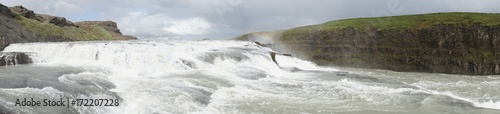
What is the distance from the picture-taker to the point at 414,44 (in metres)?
40.9

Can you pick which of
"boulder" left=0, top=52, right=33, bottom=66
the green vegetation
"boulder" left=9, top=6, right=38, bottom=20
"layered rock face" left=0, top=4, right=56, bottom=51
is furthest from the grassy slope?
"boulder" left=9, top=6, right=38, bottom=20

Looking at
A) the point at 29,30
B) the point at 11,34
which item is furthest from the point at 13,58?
the point at 29,30

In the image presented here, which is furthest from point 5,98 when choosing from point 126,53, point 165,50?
point 165,50

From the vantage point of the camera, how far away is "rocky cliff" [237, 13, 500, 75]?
37688 millimetres

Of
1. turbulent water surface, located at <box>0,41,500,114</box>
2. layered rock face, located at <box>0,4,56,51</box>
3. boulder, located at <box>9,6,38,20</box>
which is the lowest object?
turbulent water surface, located at <box>0,41,500,114</box>

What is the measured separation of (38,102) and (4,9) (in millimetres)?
41082

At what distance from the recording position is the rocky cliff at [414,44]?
37688mm

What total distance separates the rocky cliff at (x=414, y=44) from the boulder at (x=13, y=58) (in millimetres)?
30220

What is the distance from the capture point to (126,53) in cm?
2445

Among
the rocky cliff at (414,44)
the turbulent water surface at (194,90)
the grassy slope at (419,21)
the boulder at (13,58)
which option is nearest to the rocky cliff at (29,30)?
the boulder at (13,58)

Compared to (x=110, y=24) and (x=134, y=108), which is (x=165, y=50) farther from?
(x=110, y=24)

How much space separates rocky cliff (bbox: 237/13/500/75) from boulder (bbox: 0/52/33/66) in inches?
1190

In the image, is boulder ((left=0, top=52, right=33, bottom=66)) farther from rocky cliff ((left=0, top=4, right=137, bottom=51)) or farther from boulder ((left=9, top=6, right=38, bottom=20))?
boulder ((left=9, top=6, right=38, bottom=20))

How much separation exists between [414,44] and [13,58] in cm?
3512
